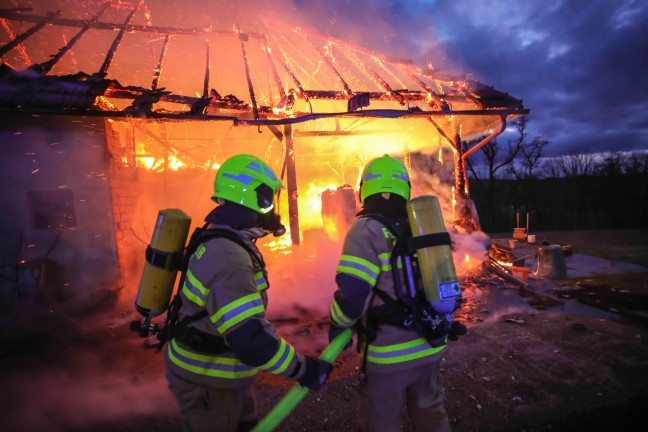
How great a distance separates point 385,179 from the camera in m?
2.35

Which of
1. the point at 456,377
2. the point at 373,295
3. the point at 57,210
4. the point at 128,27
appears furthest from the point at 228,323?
the point at 128,27

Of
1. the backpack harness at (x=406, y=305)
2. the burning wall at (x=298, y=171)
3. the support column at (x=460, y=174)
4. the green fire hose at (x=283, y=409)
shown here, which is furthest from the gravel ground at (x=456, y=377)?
the support column at (x=460, y=174)

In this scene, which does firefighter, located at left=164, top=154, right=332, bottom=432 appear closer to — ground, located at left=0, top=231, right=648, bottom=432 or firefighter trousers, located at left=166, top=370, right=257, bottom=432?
firefighter trousers, located at left=166, top=370, right=257, bottom=432

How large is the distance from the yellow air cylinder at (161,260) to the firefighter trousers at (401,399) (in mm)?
1565

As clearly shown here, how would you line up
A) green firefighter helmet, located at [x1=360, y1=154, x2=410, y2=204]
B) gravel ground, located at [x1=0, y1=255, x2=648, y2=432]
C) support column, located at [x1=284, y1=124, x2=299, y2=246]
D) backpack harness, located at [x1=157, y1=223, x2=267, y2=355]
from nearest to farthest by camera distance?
backpack harness, located at [x1=157, y1=223, x2=267, y2=355] → green firefighter helmet, located at [x1=360, y1=154, x2=410, y2=204] → gravel ground, located at [x1=0, y1=255, x2=648, y2=432] → support column, located at [x1=284, y1=124, x2=299, y2=246]

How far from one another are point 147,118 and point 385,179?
17.2 ft

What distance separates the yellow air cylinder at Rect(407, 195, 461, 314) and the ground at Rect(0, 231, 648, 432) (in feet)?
6.23

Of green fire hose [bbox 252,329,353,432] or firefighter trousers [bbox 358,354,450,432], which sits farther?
firefighter trousers [bbox 358,354,450,432]

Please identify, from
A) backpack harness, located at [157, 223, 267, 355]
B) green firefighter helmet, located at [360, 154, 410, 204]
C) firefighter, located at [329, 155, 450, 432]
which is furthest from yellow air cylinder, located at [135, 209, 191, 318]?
green firefighter helmet, located at [360, 154, 410, 204]

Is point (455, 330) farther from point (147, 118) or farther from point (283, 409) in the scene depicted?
point (147, 118)

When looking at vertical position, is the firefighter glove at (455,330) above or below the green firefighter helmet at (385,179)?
→ below

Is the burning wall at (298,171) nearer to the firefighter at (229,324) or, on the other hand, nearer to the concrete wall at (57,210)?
the concrete wall at (57,210)

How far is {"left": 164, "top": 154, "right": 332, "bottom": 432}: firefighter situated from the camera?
1.67 meters

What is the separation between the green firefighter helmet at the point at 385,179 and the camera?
92.2 inches
